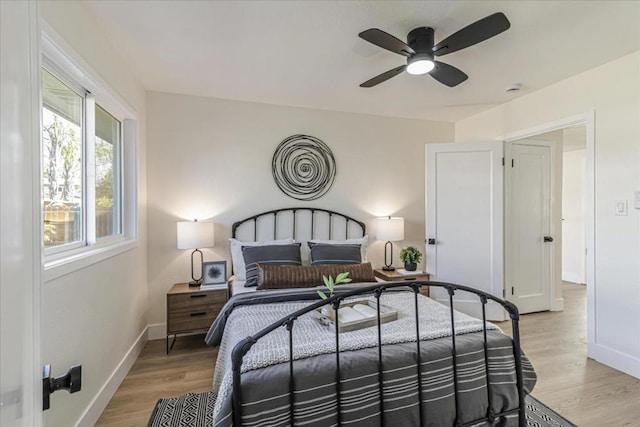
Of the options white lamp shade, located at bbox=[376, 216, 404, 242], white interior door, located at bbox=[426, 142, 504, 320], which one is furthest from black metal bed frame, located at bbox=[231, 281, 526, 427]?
white interior door, located at bbox=[426, 142, 504, 320]

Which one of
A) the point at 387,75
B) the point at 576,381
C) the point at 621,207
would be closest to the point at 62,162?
the point at 387,75

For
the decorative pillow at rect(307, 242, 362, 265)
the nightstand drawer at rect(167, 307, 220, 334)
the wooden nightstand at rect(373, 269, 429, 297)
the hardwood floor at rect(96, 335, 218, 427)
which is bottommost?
the hardwood floor at rect(96, 335, 218, 427)

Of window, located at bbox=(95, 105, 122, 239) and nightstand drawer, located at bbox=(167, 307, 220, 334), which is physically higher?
window, located at bbox=(95, 105, 122, 239)

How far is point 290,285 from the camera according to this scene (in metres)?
2.65

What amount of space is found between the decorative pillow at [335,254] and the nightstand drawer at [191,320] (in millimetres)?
1087

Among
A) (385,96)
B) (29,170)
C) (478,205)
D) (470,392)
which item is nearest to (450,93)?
(385,96)

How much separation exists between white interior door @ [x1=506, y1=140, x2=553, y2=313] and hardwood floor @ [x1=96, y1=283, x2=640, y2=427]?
24.7 inches

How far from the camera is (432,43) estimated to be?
6.65 ft

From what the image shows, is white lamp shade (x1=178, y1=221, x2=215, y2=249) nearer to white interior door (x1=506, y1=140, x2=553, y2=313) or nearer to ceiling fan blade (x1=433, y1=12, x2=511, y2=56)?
ceiling fan blade (x1=433, y1=12, x2=511, y2=56)

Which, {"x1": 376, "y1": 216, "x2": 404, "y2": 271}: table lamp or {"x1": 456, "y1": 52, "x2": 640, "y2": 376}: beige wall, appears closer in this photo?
{"x1": 456, "y1": 52, "x2": 640, "y2": 376}: beige wall

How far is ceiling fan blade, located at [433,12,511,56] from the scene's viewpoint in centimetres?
161

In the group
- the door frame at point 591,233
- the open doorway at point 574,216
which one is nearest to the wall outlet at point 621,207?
the door frame at point 591,233

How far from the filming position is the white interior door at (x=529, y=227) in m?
3.78

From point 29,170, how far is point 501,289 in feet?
13.3
